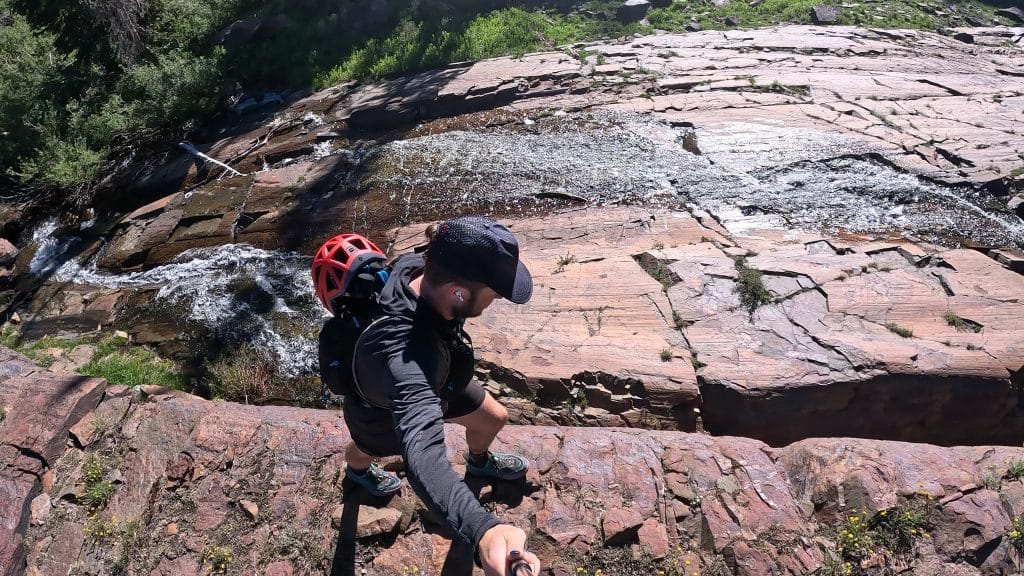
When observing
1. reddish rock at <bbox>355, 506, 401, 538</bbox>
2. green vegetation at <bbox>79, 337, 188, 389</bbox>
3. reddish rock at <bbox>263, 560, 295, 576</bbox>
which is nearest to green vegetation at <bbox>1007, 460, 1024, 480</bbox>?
reddish rock at <bbox>355, 506, 401, 538</bbox>

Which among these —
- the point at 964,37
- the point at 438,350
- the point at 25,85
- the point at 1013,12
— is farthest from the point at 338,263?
the point at 1013,12

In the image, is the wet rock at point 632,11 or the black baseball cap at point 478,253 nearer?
the black baseball cap at point 478,253

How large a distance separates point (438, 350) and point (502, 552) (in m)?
0.69

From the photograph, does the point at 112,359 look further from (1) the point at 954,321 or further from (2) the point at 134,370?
(1) the point at 954,321

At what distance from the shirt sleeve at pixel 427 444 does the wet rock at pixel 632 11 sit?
13.1 metres

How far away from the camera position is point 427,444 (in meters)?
1.81

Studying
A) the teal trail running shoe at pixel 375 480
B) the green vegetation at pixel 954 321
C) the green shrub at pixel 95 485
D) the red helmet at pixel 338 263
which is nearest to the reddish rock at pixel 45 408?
the green shrub at pixel 95 485

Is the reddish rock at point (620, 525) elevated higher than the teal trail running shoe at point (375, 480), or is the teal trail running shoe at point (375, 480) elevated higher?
the teal trail running shoe at point (375, 480)

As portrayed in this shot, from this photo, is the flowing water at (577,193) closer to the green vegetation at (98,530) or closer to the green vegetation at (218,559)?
the green vegetation at (98,530)

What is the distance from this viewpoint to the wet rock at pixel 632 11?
13.1m

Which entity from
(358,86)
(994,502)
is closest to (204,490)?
(994,502)

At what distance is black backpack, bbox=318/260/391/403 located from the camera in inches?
87.2

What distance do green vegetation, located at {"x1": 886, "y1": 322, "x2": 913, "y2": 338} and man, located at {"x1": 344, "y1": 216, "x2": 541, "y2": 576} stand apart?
3811 mm

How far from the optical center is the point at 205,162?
30.1 feet
